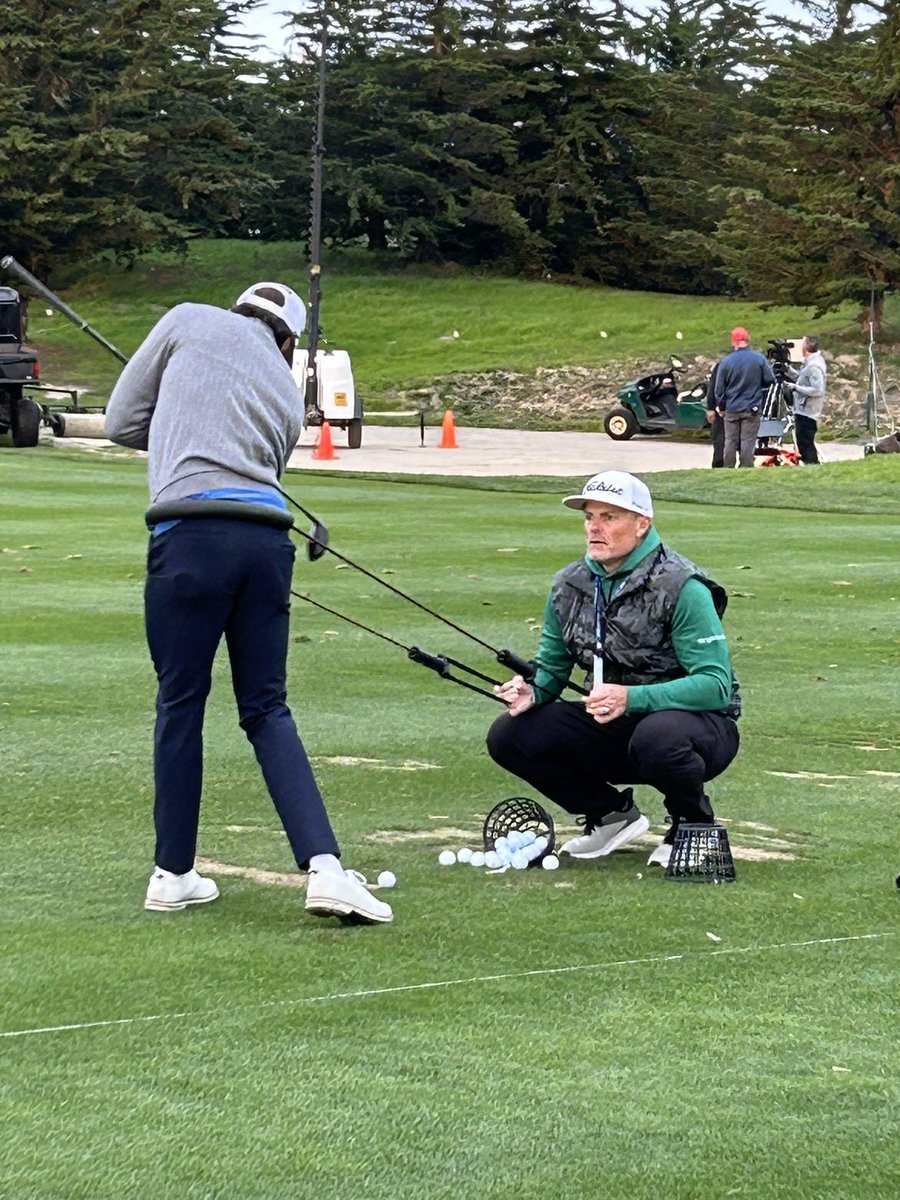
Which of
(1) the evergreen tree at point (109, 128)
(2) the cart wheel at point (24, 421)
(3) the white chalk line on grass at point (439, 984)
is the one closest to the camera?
(3) the white chalk line on grass at point (439, 984)

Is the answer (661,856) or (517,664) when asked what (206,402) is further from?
(661,856)

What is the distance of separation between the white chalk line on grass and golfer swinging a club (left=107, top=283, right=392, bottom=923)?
57 centimetres

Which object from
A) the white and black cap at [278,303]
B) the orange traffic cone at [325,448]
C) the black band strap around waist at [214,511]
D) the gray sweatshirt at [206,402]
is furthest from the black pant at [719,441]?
the black band strap around waist at [214,511]

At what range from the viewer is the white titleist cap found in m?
6.51

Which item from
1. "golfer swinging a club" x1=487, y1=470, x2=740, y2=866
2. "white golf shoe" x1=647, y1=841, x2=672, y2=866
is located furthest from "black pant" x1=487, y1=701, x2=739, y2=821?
"white golf shoe" x1=647, y1=841, x2=672, y2=866

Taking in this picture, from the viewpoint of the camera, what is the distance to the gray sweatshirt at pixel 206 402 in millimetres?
5824

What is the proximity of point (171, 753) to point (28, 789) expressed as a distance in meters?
2.09

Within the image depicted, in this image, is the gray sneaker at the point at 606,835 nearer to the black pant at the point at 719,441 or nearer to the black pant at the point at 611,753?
the black pant at the point at 611,753

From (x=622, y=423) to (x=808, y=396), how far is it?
34.4 feet

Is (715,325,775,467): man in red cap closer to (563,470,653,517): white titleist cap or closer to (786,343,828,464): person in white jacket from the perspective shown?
(786,343,828,464): person in white jacket

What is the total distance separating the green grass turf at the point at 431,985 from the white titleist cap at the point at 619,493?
1.16m

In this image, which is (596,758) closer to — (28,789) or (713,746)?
(713,746)

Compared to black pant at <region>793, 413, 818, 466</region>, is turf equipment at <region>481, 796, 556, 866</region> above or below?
above

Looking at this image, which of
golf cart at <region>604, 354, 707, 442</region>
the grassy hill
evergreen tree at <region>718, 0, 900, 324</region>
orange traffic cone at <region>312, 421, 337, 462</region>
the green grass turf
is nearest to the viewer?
the green grass turf
